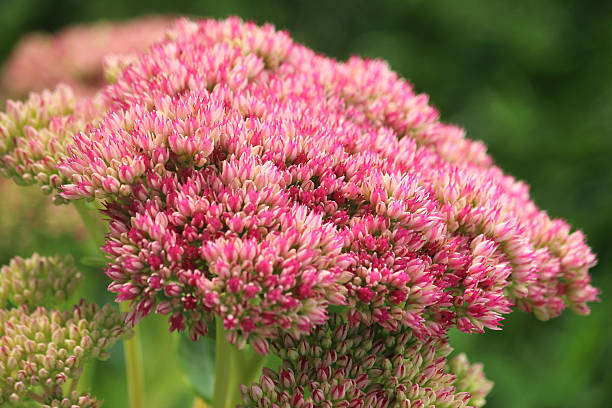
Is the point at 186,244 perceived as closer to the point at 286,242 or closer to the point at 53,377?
the point at 286,242

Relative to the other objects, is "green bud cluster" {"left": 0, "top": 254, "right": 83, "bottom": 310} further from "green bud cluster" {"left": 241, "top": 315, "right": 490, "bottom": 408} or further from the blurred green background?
the blurred green background

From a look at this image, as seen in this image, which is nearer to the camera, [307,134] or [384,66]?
[307,134]

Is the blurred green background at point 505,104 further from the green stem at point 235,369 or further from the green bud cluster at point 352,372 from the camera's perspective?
the green bud cluster at point 352,372

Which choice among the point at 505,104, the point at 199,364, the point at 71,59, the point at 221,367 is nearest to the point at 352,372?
the point at 221,367

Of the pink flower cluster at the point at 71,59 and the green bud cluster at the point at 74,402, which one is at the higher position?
the pink flower cluster at the point at 71,59

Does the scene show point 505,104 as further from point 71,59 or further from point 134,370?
point 134,370

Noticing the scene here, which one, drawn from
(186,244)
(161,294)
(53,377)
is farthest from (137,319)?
(53,377)

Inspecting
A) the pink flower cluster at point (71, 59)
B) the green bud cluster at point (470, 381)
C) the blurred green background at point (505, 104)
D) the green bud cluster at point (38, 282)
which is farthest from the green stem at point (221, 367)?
the pink flower cluster at point (71, 59)
